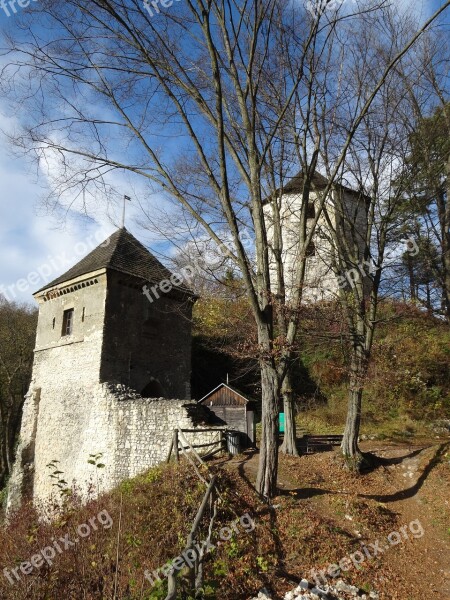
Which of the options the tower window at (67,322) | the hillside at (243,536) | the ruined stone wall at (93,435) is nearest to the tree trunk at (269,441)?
the hillside at (243,536)

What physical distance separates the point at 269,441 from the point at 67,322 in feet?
36.2

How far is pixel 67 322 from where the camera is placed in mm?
16547

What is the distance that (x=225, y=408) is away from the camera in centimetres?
1393

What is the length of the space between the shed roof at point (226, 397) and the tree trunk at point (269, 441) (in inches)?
232

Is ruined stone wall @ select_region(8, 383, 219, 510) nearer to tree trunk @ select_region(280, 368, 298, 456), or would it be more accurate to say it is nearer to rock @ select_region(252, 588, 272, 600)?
tree trunk @ select_region(280, 368, 298, 456)

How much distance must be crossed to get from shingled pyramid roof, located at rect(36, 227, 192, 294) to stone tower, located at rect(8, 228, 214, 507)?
0.05m

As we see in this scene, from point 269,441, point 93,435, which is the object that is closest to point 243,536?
point 269,441

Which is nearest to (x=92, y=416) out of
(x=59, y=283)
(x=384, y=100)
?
(x=59, y=283)

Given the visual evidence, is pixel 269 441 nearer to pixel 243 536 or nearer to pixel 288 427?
pixel 243 536

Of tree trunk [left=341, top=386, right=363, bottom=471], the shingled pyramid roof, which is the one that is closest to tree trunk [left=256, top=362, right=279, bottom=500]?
tree trunk [left=341, top=386, right=363, bottom=471]

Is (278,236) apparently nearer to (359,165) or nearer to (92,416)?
(359,165)

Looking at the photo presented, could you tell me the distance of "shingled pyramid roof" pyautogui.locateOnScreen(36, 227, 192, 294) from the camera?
15712 millimetres

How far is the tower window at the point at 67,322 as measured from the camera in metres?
16.3

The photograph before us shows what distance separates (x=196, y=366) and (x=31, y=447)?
9087mm
